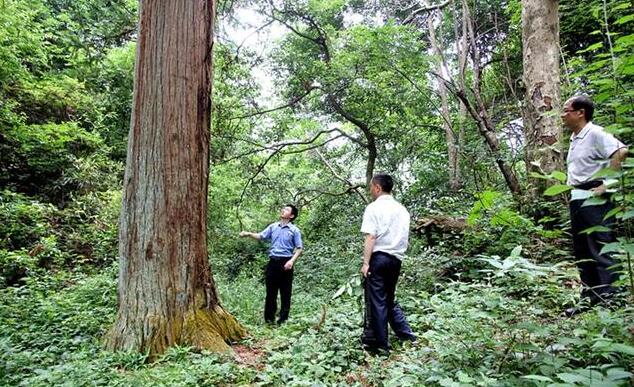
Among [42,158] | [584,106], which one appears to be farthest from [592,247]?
[42,158]

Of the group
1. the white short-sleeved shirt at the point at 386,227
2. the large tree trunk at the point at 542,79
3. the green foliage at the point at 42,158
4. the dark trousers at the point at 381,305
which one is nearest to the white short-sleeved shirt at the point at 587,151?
the white short-sleeved shirt at the point at 386,227

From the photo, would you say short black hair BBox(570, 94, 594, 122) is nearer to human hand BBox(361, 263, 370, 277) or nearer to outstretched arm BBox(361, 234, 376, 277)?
outstretched arm BBox(361, 234, 376, 277)

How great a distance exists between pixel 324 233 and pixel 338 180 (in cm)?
179

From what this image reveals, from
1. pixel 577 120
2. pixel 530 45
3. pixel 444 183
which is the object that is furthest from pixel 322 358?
pixel 444 183

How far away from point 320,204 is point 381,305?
27.0 feet

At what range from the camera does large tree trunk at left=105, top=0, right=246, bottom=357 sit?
13.3 feet

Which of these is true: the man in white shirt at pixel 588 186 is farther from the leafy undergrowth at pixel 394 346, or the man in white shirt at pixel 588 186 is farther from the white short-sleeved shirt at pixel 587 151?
the leafy undergrowth at pixel 394 346

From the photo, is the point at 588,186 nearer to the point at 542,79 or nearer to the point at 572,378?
the point at 572,378

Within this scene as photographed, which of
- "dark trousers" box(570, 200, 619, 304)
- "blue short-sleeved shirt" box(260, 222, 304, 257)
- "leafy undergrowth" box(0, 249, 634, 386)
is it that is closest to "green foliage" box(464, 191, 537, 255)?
"leafy undergrowth" box(0, 249, 634, 386)

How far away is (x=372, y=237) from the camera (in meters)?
4.02

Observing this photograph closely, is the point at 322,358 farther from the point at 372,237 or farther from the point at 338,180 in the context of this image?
the point at 338,180

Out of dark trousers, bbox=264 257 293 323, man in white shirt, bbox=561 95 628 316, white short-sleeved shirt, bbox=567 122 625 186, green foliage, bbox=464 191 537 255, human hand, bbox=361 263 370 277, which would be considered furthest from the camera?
dark trousers, bbox=264 257 293 323

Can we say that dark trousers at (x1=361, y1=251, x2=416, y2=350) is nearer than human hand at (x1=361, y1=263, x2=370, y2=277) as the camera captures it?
Yes

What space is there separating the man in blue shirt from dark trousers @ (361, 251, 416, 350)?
2.09 meters
